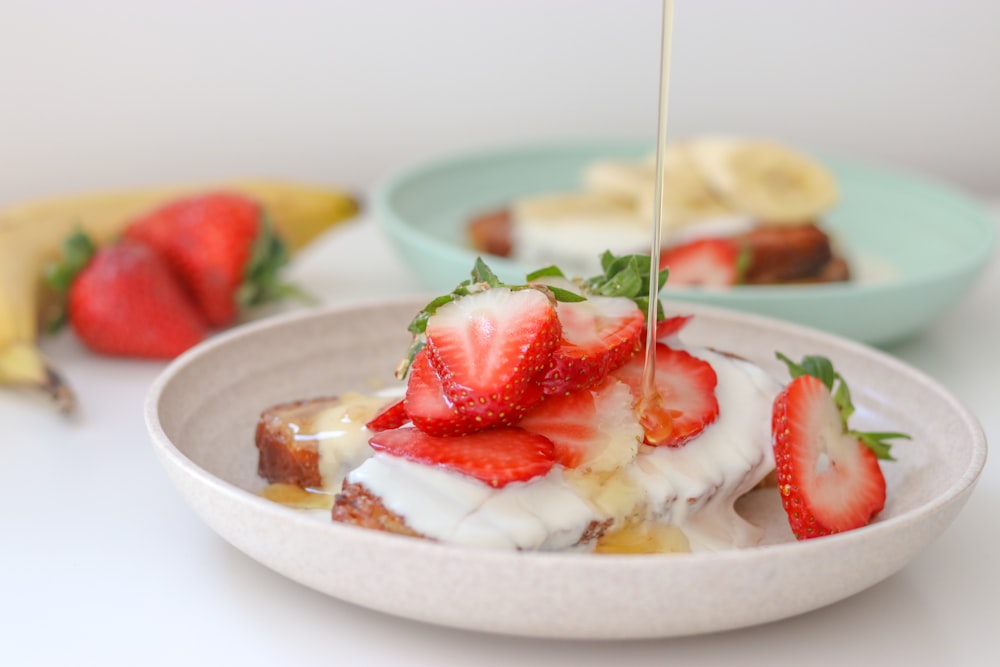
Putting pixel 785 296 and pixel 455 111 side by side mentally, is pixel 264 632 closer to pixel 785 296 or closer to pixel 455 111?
pixel 785 296

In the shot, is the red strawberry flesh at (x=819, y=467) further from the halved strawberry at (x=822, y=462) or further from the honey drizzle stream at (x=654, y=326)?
the honey drizzle stream at (x=654, y=326)

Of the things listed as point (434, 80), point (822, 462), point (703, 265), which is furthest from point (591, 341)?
point (434, 80)

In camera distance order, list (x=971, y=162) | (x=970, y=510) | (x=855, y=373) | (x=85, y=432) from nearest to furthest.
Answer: (x=970, y=510) < (x=855, y=373) < (x=85, y=432) < (x=971, y=162)

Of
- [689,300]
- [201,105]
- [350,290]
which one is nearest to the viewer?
[689,300]

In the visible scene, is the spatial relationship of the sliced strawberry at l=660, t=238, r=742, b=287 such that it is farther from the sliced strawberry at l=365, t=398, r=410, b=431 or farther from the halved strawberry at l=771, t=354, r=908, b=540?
Result: the sliced strawberry at l=365, t=398, r=410, b=431

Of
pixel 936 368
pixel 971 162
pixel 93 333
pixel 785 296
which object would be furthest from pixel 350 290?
pixel 971 162

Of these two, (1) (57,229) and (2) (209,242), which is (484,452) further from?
(1) (57,229)

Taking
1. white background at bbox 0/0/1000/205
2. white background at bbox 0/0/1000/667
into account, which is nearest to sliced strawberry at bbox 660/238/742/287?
white background at bbox 0/0/1000/667

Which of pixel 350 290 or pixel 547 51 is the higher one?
pixel 547 51
